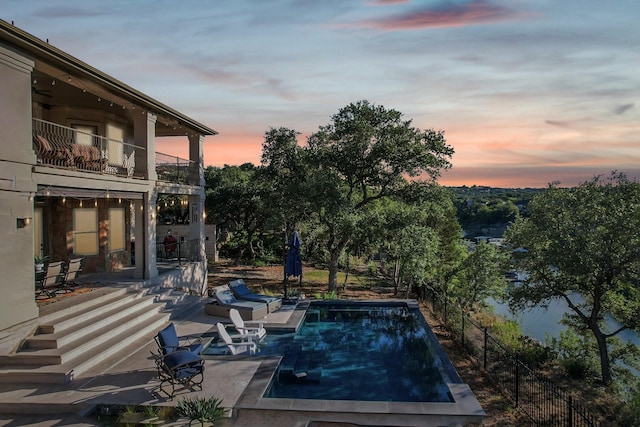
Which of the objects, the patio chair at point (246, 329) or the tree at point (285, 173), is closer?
the patio chair at point (246, 329)

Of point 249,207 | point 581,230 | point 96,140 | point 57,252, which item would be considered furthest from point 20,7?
point 249,207

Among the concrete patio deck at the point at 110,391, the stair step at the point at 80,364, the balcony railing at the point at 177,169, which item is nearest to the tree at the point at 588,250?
the concrete patio deck at the point at 110,391

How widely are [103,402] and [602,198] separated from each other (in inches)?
603

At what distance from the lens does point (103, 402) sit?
24.7 feet

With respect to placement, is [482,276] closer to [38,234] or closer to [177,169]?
[177,169]

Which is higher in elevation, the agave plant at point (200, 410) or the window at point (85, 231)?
the window at point (85, 231)

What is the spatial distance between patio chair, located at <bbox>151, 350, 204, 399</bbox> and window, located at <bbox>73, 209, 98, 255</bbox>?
910 centimetres

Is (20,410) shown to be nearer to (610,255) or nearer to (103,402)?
(103,402)

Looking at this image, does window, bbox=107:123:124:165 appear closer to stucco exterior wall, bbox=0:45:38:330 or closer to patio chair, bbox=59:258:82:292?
patio chair, bbox=59:258:82:292

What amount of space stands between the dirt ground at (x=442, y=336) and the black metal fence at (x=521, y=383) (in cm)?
29

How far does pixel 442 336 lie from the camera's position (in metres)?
14.2

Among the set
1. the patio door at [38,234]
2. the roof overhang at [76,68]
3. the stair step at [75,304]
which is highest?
the roof overhang at [76,68]

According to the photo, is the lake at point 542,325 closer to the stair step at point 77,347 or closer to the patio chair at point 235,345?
the patio chair at point 235,345

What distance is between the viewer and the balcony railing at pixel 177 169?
57.0ft
